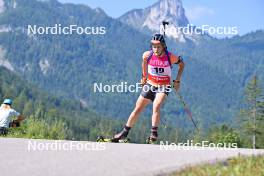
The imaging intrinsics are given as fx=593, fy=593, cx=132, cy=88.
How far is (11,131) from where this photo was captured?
38.1 ft

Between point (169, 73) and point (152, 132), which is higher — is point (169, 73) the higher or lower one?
the higher one

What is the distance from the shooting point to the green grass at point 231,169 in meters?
4.71

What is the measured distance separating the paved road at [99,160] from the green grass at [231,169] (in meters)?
0.20

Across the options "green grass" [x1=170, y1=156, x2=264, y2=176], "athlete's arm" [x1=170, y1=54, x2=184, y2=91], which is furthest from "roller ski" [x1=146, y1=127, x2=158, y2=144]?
"green grass" [x1=170, y1=156, x2=264, y2=176]

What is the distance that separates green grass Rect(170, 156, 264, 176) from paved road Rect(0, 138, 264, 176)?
0.66 feet

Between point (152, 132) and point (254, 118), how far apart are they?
8557 cm

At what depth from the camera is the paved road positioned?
198 inches

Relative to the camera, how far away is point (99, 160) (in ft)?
19.2

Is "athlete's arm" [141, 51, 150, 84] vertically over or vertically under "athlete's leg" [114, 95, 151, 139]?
over

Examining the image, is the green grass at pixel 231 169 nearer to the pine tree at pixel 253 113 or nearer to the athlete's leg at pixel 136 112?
the athlete's leg at pixel 136 112

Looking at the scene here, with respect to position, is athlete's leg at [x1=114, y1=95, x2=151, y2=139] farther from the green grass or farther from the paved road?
the green grass

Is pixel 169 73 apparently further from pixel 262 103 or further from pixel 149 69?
pixel 262 103

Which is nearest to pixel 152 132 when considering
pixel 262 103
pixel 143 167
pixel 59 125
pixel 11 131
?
pixel 59 125

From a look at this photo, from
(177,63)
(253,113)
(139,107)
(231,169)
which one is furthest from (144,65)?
(253,113)
